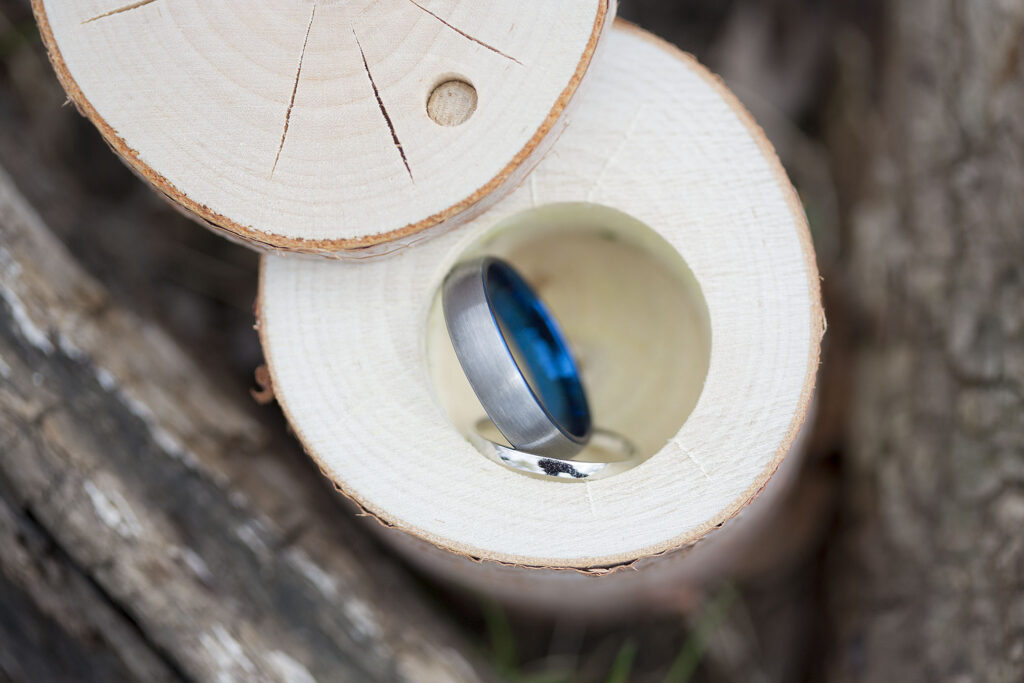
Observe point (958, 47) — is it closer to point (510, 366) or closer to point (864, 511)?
point (864, 511)

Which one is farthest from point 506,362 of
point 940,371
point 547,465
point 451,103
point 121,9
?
point 940,371

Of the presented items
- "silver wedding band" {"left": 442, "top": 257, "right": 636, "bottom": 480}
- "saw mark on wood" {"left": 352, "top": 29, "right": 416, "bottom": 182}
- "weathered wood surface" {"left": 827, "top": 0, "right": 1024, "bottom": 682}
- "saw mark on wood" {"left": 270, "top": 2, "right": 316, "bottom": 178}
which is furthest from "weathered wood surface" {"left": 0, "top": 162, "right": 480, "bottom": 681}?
"weathered wood surface" {"left": 827, "top": 0, "right": 1024, "bottom": 682}

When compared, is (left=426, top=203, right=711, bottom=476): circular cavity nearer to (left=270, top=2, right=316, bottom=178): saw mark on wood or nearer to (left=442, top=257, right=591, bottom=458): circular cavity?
(left=442, top=257, right=591, bottom=458): circular cavity

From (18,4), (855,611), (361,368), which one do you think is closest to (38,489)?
(361,368)

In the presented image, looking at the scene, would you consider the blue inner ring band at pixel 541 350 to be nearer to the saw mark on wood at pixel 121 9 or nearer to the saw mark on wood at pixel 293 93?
the saw mark on wood at pixel 293 93

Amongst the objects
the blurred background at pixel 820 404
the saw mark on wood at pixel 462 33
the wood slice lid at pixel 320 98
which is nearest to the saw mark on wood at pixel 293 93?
the wood slice lid at pixel 320 98

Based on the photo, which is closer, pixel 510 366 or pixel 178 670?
pixel 510 366

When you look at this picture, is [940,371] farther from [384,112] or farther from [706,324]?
[384,112]
